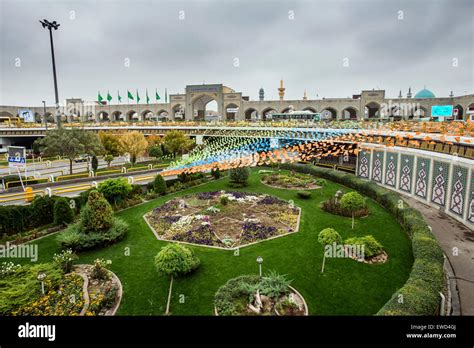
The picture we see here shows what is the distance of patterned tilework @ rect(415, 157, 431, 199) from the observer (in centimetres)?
1989

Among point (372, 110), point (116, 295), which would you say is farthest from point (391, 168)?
point (372, 110)

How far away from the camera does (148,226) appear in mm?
16328

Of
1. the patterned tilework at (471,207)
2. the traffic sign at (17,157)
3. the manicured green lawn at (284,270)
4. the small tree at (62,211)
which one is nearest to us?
the manicured green lawn at (284,270)

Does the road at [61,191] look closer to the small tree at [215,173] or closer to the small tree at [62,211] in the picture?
the small tree at [62,211]

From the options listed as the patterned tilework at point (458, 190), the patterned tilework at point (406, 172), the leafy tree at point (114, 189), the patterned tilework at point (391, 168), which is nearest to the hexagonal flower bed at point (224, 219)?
the leafy tree at point (114, 189)

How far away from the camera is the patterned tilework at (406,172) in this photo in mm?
21602

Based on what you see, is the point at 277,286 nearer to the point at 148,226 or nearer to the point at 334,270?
the point at 334,270

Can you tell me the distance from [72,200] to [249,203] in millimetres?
10896

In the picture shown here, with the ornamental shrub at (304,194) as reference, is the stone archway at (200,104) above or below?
above

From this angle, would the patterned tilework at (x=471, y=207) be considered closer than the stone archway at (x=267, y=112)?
Yes

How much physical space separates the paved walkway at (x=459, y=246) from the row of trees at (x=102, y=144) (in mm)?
27017

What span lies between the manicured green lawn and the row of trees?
14202 mm

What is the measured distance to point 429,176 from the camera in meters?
19.6

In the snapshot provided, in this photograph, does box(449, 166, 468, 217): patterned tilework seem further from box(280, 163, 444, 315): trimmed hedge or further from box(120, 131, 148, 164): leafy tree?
box(120, 131, 148, 164): leafy tree
